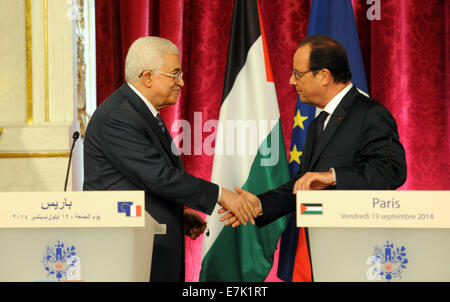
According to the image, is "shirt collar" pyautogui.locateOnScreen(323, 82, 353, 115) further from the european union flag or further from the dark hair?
the european union flag

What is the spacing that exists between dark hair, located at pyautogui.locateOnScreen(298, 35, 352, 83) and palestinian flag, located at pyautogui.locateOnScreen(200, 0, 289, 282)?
98 cm

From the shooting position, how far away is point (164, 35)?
3945mm

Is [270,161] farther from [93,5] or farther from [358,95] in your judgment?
[93,5]

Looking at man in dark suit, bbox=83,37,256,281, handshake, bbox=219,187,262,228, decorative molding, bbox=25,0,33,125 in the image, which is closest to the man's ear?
man in dark suit, bbox=83,37,256,281

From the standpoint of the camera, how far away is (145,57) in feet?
8.30

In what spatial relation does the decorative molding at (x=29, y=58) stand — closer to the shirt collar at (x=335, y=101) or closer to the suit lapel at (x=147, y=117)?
the suit lapel at (x=147, y=117)

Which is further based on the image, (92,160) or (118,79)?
(118,79)

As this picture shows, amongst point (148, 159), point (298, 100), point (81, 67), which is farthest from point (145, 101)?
point (298, 100)

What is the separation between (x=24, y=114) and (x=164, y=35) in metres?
1.17

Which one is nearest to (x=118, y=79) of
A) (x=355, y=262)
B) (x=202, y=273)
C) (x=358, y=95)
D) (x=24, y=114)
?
(x=24, y=114)

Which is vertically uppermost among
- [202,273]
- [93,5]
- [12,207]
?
[93,5]

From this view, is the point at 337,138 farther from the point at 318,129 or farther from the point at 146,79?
the point at 146,79

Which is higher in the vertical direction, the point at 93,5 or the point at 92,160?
the point at 93,5
